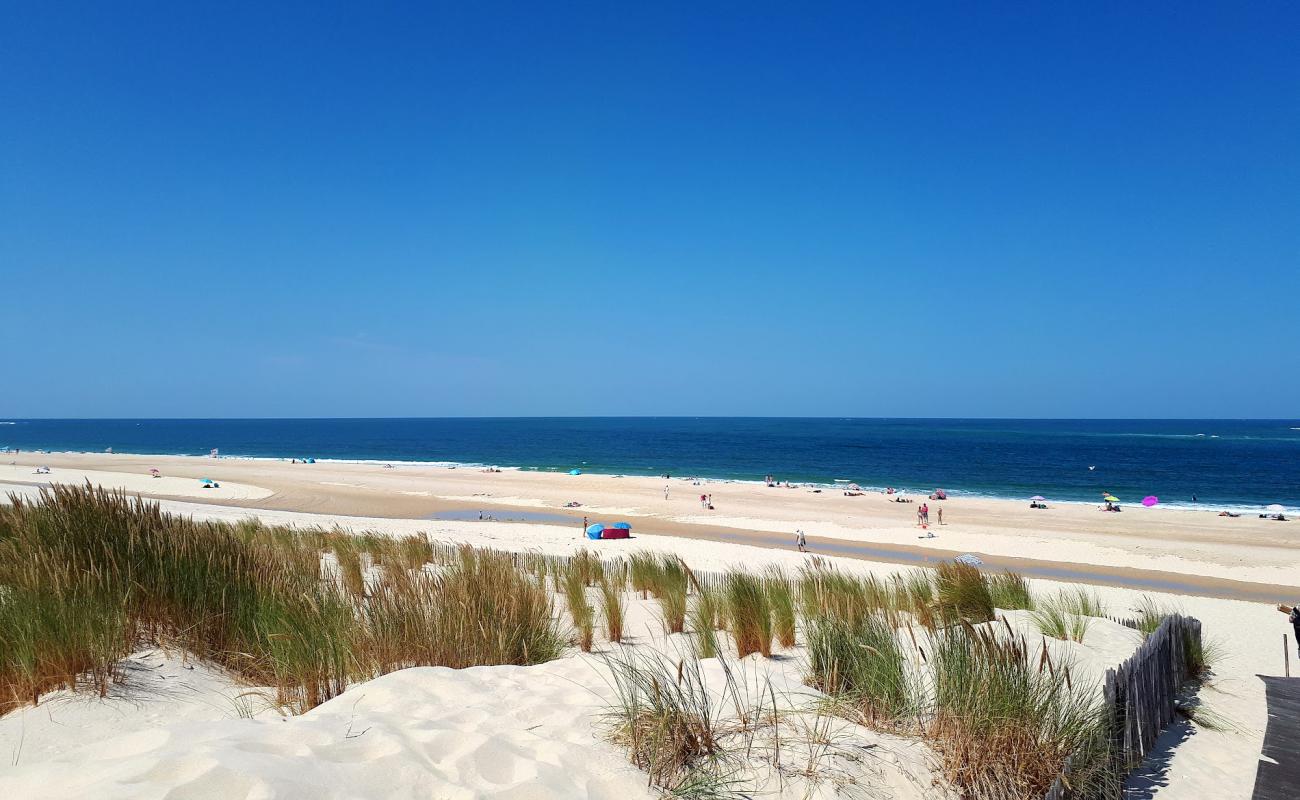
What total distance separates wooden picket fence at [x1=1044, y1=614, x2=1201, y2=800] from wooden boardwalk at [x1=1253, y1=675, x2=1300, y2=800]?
625 millimetres

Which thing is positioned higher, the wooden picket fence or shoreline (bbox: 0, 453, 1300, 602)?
the wooden picket fence

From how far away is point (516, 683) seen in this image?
414 centimetres

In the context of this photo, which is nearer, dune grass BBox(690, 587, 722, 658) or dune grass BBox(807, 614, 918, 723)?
dune grass BBox(807, 614, 918, 723)

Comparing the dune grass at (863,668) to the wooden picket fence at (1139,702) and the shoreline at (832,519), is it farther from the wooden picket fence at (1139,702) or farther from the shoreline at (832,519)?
the shoreline at (832,519)

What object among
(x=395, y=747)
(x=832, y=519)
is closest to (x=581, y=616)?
(x=395, y=747)

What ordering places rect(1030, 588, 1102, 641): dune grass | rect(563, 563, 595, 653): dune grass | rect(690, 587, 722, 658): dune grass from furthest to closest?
1. rect(1030, 588, 1102, 641): dune grass
2. rect(563, 563, 595, 653): dune grass
3. rect(690, 587, 722, 658): dune grass

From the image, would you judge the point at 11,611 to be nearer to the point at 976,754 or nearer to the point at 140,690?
the point at 140,690

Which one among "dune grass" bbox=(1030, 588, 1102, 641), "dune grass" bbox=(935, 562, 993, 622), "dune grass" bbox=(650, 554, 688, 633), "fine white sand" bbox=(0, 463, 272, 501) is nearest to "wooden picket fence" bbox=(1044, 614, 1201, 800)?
"dune grass" bbox=(1030, 588, 1102, 641)

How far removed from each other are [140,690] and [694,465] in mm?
60406

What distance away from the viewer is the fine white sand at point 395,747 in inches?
91.0

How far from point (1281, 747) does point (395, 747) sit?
6.73 m

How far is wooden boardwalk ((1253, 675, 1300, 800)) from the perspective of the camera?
174 inches

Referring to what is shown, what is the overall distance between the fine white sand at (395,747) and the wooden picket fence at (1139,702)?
0.20 m

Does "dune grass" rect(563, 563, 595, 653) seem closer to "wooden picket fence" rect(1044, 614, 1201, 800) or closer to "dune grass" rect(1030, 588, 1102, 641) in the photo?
"wooden picket fence" rect(1044, 614, 1201, 800)
